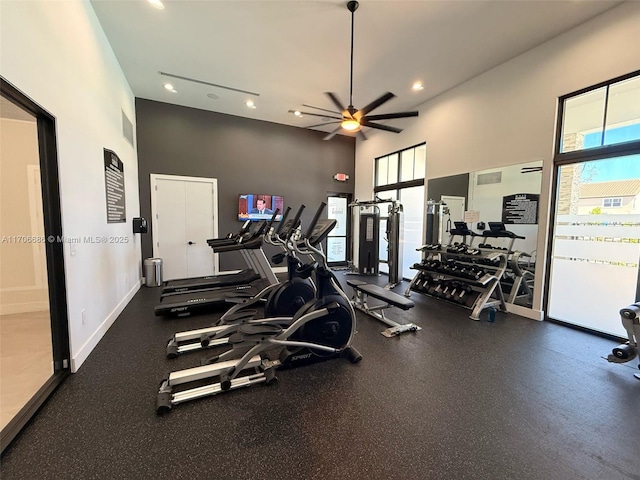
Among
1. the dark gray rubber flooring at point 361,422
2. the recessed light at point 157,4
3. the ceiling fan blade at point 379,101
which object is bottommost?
the dark gray rubber flooring at point 361,422

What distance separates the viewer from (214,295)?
4.17m

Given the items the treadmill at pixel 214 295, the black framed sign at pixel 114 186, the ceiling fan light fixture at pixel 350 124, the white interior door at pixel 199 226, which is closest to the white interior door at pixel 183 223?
the white interior door at pixel 199 226

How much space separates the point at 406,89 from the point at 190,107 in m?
4.66

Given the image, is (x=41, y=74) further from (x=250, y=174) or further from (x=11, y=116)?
(x=250, y=174)

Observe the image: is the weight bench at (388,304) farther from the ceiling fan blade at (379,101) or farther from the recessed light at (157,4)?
the recessed light at (157,4)

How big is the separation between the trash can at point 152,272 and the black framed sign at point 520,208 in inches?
259

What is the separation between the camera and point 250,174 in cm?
657

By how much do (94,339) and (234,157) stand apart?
4718 mm

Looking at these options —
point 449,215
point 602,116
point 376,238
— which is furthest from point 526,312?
A: point 376,238

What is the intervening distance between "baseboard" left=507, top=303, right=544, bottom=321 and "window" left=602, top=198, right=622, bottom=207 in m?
1.63

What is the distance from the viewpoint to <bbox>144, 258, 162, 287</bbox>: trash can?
5449 millimetres

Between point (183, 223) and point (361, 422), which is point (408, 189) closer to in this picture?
point (183, 223)

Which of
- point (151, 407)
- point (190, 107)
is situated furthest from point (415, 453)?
point (190, 107)

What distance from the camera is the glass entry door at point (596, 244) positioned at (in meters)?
3.12
